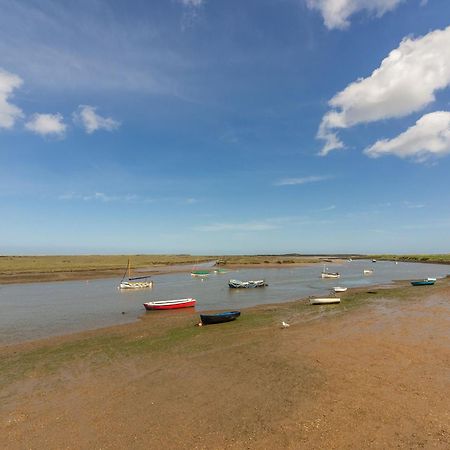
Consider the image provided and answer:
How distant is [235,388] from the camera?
15.6 metres

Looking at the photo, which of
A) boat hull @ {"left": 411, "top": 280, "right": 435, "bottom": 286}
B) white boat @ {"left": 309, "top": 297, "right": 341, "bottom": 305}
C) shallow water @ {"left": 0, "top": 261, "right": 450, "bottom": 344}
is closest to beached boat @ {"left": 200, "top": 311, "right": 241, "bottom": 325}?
shallow water @ {"left": 0, "top": 261, "right": 450, "bottom": 344}

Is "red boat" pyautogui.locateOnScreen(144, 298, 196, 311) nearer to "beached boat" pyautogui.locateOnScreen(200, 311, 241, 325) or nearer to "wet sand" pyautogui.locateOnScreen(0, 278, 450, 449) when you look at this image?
"beached boat" pyautogui.locateOnScreen(200, 311, 241, 325)

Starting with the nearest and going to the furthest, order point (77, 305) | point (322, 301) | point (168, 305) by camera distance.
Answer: point (322, 301)
point (168, 305)
point (77, 305)

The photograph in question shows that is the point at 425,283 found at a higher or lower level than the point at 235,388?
higher

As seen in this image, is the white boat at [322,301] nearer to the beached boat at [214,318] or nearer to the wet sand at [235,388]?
the wet sand at [235,388]

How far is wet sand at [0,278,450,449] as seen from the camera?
11.7m

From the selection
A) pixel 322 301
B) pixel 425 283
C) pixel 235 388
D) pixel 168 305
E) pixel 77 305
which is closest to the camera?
pixel 235 388

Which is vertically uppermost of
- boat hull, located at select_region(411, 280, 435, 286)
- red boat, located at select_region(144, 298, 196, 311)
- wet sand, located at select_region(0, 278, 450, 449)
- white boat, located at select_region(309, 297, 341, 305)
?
boat hull, located at select_region(411, 280, 435, 286)

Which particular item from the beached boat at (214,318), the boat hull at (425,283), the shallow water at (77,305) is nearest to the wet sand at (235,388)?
the beached boat at (214,318)

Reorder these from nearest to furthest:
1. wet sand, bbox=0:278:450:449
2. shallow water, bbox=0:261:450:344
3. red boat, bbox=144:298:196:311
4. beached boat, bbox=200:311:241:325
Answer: wet sand, bbox=0:278:450:449, beached boat, bbox=200:311:241:325, shallow water, bbox=0:261:450:344, red boat, bbox=144:298:196:311

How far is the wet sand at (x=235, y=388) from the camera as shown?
38.5 ft

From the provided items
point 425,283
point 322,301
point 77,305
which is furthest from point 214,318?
point 425,283

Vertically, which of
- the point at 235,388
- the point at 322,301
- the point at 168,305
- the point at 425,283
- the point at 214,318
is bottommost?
the point at 235,388

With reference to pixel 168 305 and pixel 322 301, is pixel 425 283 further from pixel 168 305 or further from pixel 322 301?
pixel 168 305
